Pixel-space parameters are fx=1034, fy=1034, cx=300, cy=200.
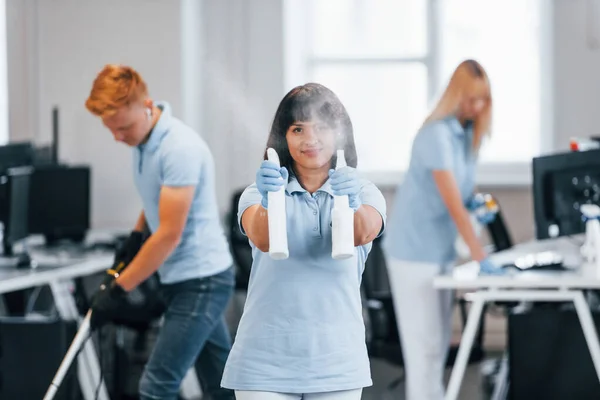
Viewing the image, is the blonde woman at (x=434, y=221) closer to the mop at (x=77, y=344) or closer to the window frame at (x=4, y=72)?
the mop at (x=77, y=344)

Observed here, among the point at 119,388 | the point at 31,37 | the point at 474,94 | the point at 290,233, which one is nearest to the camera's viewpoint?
the point at 290,233

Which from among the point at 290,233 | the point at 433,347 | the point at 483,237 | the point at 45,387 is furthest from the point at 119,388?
the point at 290,233

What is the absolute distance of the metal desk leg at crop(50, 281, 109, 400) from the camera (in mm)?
3922

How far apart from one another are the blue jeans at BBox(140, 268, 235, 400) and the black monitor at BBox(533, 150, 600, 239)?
1246 millimetres

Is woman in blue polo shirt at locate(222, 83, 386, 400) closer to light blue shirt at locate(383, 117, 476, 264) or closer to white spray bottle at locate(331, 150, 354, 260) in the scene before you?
white spray bottle at locate(331, 150, 354, 260)

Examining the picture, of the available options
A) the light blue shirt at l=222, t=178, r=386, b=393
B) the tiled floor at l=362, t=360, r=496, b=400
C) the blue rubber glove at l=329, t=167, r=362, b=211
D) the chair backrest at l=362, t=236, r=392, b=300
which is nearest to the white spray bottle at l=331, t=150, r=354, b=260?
the blue rubber glove at l=329, t=167, r=362, b=211

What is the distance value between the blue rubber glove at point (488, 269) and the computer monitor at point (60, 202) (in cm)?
203

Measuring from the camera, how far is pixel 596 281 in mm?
3420

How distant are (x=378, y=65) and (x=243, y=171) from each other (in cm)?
101

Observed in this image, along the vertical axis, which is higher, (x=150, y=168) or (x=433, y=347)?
(x=150, y=168)

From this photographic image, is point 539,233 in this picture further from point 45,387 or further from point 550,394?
point 45,387

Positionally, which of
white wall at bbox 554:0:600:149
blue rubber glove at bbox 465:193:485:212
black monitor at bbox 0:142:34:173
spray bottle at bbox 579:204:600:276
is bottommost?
spray bottle at bbox 579:204:600:276

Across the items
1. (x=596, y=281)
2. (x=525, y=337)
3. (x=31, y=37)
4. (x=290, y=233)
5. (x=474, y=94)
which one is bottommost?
(x=525, y=337)

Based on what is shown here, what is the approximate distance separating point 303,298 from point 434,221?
1.63 metres
